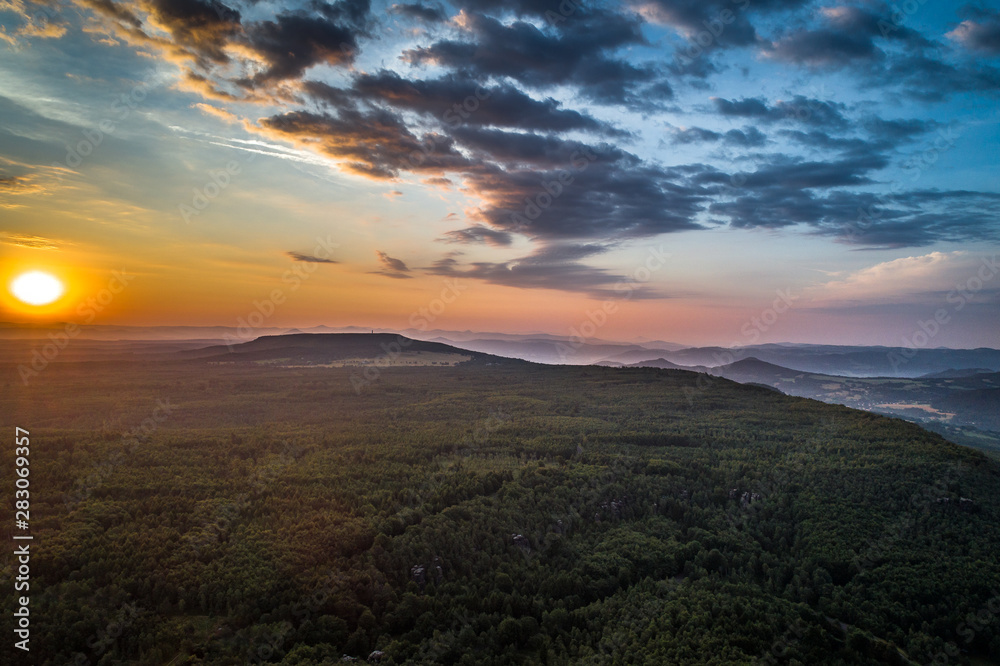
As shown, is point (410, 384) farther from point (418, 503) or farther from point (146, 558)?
point (146, 558)

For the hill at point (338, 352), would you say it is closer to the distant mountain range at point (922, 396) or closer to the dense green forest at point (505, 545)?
the dense green forest at point (505, 545)

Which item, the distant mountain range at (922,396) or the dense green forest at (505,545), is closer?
the dense green forest at (505,545)

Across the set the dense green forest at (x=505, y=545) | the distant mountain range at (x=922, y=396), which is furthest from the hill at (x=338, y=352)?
the distant mountain range at (x=922, y=396)

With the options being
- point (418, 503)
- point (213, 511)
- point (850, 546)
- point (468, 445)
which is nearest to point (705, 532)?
point (850, 546)

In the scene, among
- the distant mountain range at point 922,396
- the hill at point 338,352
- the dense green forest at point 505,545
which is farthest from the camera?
the hill at point 338,352

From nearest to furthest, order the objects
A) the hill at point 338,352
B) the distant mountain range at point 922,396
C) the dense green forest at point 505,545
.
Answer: the dense green forest at point 505,545
the distant mountain range at point 922,396
the hill at point 338,352

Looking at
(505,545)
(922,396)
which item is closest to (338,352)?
(505,545)

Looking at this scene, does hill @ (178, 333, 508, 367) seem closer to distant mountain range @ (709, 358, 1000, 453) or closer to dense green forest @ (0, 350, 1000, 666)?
dense green forest @ (0, 350, 1000, 666)

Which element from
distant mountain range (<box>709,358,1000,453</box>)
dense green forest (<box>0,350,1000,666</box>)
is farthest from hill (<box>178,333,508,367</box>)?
distant mountain range (<box>709,358,1000,453</box>)

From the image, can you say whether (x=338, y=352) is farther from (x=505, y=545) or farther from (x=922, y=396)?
(x=922, y=396)
